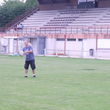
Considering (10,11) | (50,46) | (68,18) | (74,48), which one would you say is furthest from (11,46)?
(10,11)

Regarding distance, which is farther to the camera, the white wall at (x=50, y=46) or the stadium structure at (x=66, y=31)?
the white wall at (x=50, y=46)

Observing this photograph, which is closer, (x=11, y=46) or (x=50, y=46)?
(x=50, y=46)

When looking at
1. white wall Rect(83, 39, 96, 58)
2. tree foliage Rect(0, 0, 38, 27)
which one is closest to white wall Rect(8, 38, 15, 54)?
white wall Rect(83, 39, 96, 58)

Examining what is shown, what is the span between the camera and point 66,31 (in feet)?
175

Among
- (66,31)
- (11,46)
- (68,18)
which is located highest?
(68,18)

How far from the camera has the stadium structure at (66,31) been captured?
161 feet

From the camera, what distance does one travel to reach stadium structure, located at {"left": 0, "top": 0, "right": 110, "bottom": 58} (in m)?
48.9

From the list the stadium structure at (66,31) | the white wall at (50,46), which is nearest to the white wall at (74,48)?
the stadium structure at (66,31)

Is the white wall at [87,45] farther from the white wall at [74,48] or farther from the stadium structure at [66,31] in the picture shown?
the white wall at [74,48]

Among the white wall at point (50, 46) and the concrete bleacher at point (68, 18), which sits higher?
the concrete bleacher at point (68, 18)

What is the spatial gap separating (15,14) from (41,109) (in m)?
63.9

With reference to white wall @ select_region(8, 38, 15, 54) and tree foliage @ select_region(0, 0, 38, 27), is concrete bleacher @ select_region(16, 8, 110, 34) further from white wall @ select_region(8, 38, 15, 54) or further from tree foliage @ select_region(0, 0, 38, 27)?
tree foliage @ select_region(0, 0, 38, 27)

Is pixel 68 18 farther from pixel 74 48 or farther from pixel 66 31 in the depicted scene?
pixel 74 48

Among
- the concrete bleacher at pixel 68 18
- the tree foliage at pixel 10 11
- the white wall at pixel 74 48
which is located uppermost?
the tree foliage at pixel 10 11
